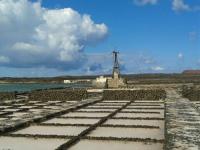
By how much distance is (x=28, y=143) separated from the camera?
25.4 ft

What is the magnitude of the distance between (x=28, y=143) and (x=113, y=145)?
5.93ft

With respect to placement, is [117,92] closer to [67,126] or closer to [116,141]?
[67,126]

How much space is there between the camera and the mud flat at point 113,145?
721cm

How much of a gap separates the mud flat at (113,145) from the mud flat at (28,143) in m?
0.48

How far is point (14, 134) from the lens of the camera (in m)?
8.71

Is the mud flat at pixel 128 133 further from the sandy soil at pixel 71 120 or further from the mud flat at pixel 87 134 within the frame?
the sandy soil at pixel 71 120

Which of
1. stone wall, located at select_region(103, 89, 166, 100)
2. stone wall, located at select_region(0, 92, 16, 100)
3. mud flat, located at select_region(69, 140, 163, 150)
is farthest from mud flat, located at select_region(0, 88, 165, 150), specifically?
stone wall, located at select_region(0, 92, 16, 100)

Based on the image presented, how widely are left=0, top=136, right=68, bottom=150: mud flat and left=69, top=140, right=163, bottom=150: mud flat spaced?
1.58 ft

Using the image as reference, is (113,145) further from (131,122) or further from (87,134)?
(131,122)

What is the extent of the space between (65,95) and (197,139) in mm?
16726

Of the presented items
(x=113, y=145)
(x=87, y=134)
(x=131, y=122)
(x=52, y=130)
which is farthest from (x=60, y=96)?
(x=113, y=145)

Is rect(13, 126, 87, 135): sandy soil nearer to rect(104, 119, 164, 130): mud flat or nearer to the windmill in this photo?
rect(104, 119, 164, 130): mud flat

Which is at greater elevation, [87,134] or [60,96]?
[60,96]

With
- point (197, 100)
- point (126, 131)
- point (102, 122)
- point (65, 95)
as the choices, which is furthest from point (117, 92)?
point (126, 131)
